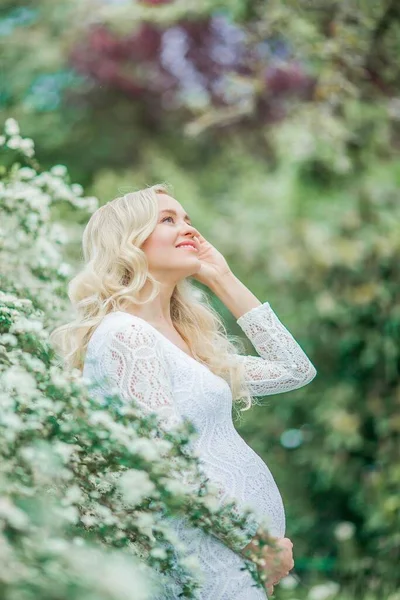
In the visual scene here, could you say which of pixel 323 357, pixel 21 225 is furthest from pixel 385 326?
pixel 21 225

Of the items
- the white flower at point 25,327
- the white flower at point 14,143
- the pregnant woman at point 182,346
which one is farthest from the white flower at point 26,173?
the white flower at point 25,327

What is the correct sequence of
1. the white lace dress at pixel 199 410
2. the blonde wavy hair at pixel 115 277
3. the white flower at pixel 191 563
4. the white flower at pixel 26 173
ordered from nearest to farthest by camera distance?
the white flower at pixel 191 563 < the white lace dress at pixel 199 410 < the blonde wavy hair at pixel 115 277 < the white flower at pixel 26 173

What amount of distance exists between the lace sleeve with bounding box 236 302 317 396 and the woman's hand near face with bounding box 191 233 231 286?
0.15 meters

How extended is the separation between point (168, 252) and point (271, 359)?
1.49 ft

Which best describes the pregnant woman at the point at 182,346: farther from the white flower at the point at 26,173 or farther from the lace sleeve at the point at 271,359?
the white flower at the point at 26,173

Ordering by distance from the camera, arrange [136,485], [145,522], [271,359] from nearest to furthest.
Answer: [136,485] < [145,522] < [271,359]

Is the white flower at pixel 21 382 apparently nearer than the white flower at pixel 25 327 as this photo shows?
Yes

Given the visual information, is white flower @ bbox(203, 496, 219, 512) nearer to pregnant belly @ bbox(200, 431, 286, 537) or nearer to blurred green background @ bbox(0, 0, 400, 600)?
pregnant belly @ bbox(200, 431, 286, 537)

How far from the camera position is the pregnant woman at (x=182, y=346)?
201cm

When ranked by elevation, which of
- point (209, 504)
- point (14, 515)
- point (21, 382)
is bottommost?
point (209, 504)

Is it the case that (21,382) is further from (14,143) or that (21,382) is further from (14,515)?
(14,143)

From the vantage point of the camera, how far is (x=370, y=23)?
4320mm

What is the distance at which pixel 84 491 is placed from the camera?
5.68 feet

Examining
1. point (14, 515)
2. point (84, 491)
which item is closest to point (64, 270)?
point (84, 491)
